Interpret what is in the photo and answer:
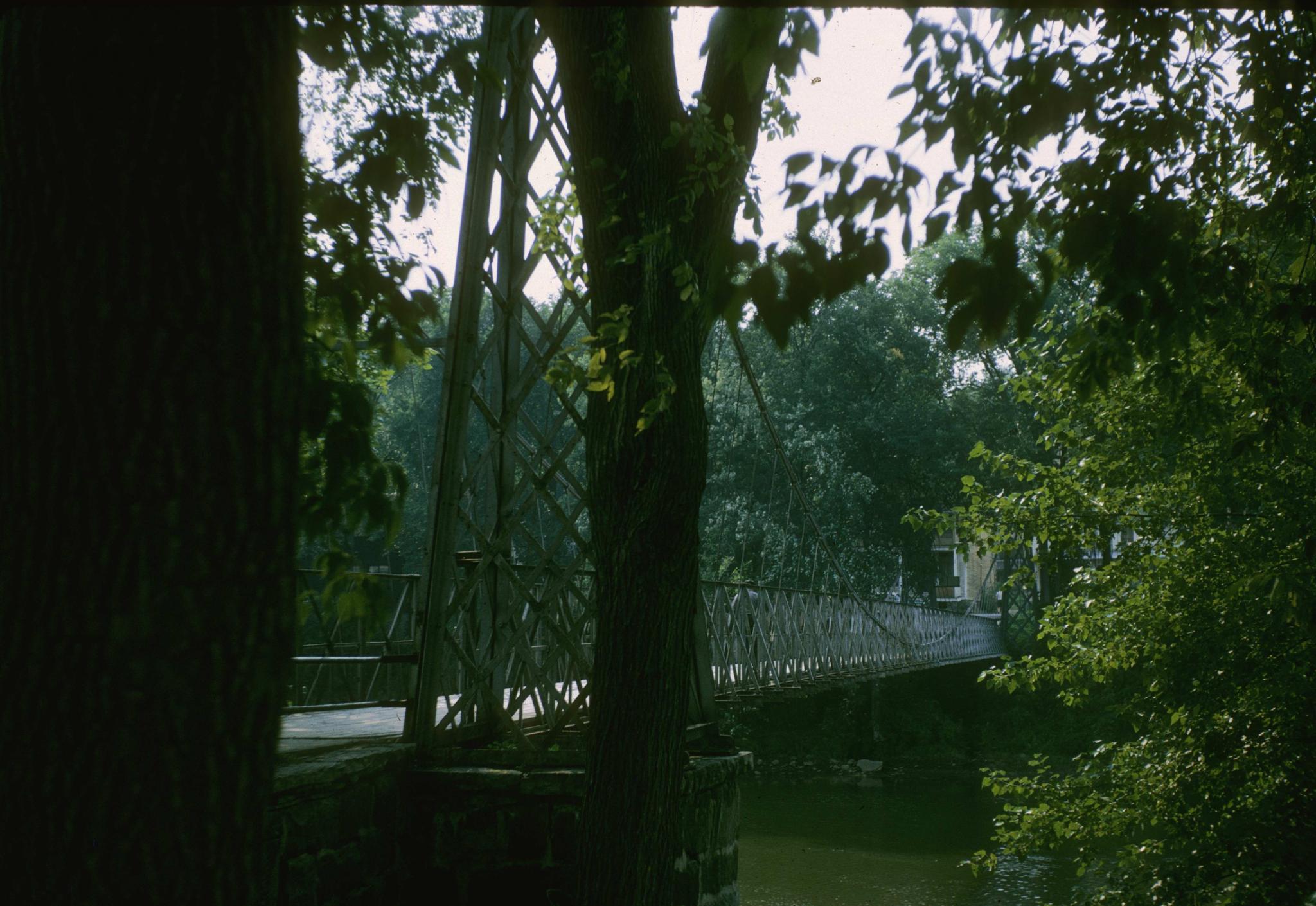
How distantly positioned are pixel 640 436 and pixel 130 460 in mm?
1442

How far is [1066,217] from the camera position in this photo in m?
2.02

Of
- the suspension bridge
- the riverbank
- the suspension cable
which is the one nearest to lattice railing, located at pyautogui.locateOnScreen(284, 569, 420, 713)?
the suspension bridge

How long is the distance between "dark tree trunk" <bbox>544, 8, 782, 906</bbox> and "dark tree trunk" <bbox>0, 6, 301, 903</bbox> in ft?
4.14

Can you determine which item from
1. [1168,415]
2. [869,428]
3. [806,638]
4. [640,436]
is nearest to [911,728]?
[869,428]

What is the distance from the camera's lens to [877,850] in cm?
1169

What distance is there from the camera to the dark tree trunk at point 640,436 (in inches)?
84.6

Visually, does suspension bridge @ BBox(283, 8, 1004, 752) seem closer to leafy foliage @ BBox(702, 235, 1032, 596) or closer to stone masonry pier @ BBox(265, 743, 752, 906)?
stone masonry pier @ BBox(265, 743, 752, 906)

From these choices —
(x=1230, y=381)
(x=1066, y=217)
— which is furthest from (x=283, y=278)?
(x=1230, y=381)

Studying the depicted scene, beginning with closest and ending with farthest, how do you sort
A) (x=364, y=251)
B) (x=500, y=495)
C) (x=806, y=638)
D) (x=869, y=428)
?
(x=364, y=251) < (x=500, y=495) < (x=806, y=638) < (x=869, y=428)

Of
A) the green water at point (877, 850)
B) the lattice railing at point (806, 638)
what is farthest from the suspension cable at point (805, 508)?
the green water at point (877, 850)

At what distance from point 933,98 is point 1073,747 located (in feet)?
57.5

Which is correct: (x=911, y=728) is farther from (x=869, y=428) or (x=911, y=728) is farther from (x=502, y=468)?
(x=502, y=468)

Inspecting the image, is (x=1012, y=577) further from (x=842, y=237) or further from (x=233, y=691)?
(x=233, y=691)

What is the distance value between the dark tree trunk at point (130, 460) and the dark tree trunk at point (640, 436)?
1261 mm
